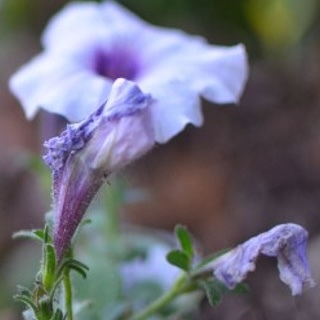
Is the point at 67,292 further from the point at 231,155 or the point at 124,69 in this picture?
the point at 231,155

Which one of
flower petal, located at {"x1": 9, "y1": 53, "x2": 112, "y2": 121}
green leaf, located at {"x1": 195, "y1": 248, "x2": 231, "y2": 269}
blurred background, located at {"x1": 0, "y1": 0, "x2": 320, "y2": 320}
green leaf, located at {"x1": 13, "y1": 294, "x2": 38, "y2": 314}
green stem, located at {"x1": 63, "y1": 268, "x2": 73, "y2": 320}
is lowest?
green leaf, located at {"x1": 13, "y1": 294, "x2": 38, "y2": 314}

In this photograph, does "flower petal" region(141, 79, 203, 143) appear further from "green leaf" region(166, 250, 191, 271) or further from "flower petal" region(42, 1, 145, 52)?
"flower petal" region(42, 1, 145, 52)

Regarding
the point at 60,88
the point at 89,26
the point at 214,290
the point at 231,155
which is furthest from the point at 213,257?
the point at 231,155

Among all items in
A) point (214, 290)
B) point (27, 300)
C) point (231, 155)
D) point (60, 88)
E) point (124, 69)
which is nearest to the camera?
point (27, 300)

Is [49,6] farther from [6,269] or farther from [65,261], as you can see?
[65,261]

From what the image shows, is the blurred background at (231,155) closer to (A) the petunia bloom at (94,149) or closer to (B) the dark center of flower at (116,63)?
(B) the dark center of flower at (116,63)

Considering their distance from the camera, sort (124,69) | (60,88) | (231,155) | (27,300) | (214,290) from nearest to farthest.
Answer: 1. (27,300)
2. (214,290)
3. (60,88)
4. (124,69)
5. (231,155)

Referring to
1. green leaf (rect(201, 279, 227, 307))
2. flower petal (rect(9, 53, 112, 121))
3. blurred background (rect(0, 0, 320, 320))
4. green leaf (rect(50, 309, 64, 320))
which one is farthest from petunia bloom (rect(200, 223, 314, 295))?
blurred background (rect(0, 0, 320, 320))

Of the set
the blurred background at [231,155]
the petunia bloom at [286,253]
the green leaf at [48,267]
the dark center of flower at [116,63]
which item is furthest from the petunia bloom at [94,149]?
the blurred background at [231,155]
